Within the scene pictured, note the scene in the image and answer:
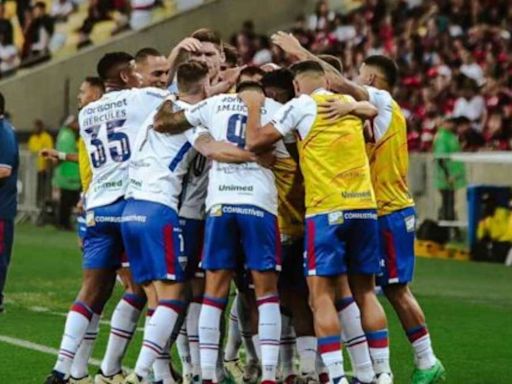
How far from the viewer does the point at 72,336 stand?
11078 millimetres

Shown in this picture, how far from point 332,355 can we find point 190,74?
2122 mm

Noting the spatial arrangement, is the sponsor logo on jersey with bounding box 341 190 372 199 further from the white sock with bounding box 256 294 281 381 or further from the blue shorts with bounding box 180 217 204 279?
the blue shorts with bounding box 180 217 204 279

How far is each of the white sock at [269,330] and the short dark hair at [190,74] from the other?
1525 mm

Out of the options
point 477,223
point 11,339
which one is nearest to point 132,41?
point 477,223

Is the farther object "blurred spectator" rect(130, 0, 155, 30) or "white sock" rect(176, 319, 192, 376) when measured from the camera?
"blurred spectator" rect(130, 0, 155, 30)

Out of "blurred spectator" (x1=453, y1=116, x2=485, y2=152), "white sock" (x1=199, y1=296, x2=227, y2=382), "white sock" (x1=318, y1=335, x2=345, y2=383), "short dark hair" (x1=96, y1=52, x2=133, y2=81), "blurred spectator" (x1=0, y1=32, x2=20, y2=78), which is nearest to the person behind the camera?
"white sock" (x1=318, y1=335, x2=345, y2=383)

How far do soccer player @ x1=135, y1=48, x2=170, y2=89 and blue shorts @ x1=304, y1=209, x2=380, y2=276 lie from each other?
1.63 metres

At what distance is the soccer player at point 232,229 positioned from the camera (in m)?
10.7

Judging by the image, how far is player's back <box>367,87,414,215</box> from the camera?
11.5 metres

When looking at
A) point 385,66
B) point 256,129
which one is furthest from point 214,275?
point 385,66

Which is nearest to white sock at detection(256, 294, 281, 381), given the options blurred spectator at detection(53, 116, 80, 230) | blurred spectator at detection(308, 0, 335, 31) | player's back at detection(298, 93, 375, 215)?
player's back at detection(298, 93, 375, 215)

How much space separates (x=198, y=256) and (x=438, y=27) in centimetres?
1942

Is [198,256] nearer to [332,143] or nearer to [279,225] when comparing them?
[279,225]

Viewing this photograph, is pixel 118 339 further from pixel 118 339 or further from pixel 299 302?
pixel 299 302
